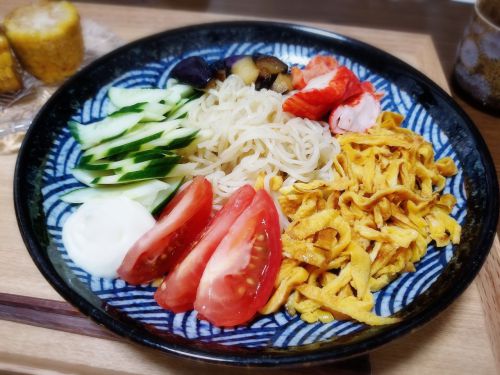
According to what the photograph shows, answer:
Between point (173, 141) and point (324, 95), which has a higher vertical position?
point (324, 95)

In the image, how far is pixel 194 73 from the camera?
85.4 inches

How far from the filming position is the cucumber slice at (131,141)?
73.3 inches

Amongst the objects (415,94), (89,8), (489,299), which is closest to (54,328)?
(489,299)

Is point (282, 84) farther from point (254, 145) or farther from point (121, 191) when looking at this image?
point (121, 191)

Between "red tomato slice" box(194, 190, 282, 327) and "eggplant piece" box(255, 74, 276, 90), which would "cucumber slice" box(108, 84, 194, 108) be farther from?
"red tomato slice" box(194, 190, 282, 327)

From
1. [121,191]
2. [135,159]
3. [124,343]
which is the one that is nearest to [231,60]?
[135,159]

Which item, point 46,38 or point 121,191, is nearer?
point 121,191

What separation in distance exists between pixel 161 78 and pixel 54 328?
139cm

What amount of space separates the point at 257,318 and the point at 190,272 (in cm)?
28

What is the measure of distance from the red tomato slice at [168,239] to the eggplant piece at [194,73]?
2.20 feet

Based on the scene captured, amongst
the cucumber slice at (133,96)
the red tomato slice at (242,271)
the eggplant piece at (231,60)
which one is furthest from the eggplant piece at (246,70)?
the red tomato slice at (242,271)

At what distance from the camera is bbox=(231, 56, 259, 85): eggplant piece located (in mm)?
2254

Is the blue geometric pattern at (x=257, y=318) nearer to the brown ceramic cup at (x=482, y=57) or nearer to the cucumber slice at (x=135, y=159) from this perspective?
the cucumber slice at (x=135, y=159)

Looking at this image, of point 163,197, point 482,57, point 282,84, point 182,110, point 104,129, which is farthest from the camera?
point 482,57
